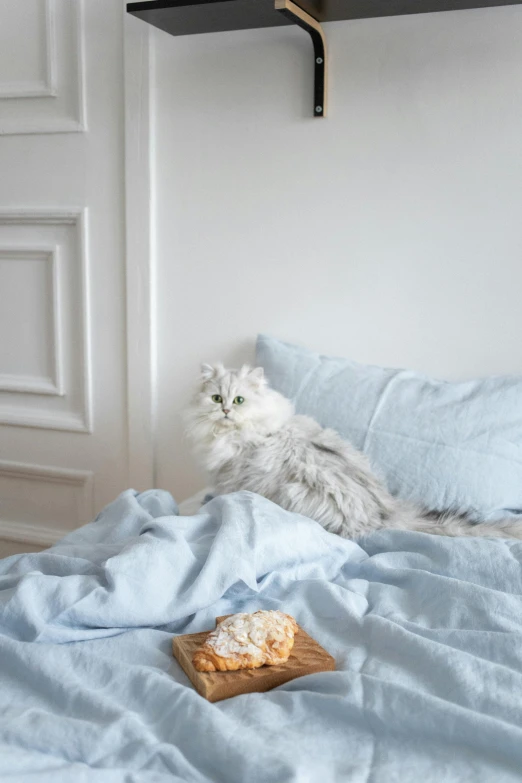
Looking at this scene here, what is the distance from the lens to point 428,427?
5.62 ft

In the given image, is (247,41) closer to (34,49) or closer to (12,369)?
(34,49)

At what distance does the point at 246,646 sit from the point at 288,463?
0.62 metres

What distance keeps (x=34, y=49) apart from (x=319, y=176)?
98 cm

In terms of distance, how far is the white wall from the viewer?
6.11ft

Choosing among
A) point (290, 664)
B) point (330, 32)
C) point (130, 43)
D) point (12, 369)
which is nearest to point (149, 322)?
point (12, 369)

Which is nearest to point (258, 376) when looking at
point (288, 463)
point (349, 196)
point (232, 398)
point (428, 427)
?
point (232, 398)

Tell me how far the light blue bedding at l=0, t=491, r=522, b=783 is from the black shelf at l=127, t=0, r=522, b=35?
1151 millimetres

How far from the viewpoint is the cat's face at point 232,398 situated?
1.75m

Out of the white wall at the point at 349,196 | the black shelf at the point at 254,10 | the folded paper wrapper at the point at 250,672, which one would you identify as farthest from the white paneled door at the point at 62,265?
the folded paper wrapper at the point at 250,672

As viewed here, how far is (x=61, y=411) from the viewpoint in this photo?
8.00ft

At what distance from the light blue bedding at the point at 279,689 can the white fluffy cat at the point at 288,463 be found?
91mm

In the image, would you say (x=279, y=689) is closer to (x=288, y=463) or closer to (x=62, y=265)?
(x=288, y=463)

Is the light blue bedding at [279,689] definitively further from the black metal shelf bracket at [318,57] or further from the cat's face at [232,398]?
the black metal shelf bracket at [318,57]

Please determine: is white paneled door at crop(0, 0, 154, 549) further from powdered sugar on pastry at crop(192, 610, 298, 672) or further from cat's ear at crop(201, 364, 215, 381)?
powdered sugar on pastry at crop(192, 610, 298, 672)
